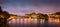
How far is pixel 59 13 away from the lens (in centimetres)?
559

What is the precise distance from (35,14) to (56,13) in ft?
2.85

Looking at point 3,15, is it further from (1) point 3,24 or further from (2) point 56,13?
(2) point 56,13

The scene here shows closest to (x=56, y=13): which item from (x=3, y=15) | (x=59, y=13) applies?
(x=59, y=13)

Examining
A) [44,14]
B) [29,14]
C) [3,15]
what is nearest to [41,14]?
[44,14]

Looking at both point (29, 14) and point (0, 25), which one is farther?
point (29, 14)

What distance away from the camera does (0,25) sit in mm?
3867

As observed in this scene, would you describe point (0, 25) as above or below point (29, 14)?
below

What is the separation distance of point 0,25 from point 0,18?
0.19 meters

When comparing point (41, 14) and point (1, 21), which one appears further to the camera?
point (41, 14)

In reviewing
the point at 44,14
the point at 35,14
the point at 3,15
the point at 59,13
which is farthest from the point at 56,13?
the point at 3,15

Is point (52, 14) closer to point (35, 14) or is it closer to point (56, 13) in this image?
point (56, 13)

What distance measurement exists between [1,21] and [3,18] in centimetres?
13

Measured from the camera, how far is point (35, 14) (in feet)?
19.4

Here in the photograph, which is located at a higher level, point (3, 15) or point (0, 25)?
point (3, 15)
